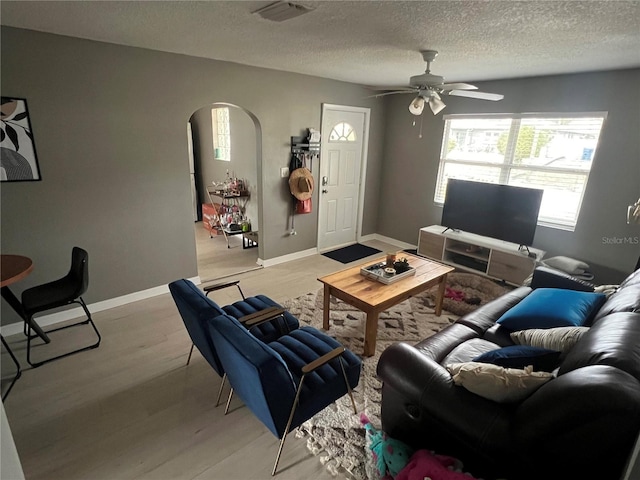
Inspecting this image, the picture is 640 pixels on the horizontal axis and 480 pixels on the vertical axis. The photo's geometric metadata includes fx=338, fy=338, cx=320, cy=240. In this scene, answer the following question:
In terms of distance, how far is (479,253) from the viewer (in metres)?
4.43

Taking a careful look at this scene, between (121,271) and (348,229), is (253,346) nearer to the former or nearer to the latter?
(121,271)

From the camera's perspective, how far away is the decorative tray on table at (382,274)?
9.97ft

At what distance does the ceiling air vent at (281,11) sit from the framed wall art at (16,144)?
215 centimetres

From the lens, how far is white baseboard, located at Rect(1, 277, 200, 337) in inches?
118

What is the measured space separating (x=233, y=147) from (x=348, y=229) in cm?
241

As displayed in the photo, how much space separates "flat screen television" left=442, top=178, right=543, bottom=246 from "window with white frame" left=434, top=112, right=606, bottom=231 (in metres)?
0.34

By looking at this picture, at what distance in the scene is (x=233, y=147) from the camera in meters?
5.76

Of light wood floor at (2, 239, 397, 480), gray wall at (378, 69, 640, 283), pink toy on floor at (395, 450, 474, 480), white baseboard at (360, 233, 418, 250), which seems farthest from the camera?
white baseboard at (360, 233, 418, 250)

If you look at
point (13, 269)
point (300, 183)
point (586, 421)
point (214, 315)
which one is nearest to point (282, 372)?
point (214, 315)

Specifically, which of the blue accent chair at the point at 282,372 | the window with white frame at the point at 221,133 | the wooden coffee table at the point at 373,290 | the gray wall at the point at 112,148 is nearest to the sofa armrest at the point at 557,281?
the wooden coffee table at the point at 373,290

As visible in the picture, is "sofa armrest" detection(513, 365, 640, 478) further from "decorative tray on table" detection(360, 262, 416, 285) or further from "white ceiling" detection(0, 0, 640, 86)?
"white ceiling" detection(0, 0, 640, 86)

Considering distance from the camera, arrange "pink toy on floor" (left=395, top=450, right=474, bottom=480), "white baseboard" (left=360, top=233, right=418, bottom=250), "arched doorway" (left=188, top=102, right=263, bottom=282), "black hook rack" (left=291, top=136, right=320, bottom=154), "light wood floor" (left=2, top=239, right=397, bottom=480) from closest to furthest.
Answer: "pink toy on floor" (left=395, top=450, right=474, bottom=480)
"light wood floor" (left=2, top=239, right=397, bottom=480)
"black hook rack" (left=291, top=136, right=320, bottom=154)
"arched doorway" (left=188, top=102, right=263, bottom=282)
"white baseboard" (left=360, top=233, right=418, bottom=250)

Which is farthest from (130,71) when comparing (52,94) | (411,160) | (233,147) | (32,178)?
(411,160)

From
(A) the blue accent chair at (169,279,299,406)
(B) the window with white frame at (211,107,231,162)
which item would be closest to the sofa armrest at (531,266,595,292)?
(A) the blue accent chair at (169,279,299,406)
